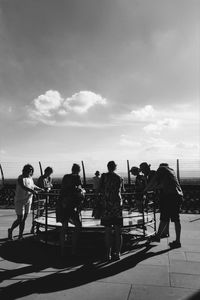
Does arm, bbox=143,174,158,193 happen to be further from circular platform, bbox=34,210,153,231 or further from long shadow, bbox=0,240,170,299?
long shadow, bbox=0,240,170,299

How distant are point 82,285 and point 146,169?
3453 millimetres

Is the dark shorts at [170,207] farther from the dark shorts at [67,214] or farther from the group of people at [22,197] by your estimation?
the group of people at [22,197]

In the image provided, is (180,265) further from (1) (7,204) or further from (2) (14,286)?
(1) (7,204)

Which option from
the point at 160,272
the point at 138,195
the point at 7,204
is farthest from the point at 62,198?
the point at 7,204

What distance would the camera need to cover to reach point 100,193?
192 inches

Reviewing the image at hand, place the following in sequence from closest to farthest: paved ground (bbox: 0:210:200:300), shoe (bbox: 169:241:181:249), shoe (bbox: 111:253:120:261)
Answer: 1. paved ground (bbox: 0:210:200:300)
2. shoe (bbox: 111:253:120:261)
3. shoe (bbox: 169:241:181:249)

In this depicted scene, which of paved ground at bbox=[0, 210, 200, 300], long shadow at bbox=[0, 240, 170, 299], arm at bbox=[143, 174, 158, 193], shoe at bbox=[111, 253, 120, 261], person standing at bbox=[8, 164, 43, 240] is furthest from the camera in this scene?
person standing at bbox=[8, 164, 43, 240]

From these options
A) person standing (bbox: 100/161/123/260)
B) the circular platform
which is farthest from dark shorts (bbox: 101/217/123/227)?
the circular platform

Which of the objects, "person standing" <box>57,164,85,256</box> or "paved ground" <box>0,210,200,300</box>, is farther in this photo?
"person standing" <box>57,164,85,256</box>

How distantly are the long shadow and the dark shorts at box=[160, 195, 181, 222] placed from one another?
67 cm

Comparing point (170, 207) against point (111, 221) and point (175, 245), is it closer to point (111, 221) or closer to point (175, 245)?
point (175, 245)

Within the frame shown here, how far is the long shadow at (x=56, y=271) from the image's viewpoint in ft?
11.0

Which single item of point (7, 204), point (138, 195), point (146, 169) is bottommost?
point (7, 204)

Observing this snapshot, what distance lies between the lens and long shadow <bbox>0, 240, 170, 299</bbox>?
3367 millimetres
